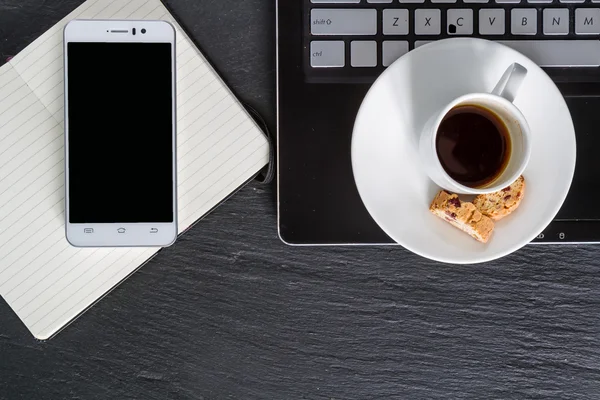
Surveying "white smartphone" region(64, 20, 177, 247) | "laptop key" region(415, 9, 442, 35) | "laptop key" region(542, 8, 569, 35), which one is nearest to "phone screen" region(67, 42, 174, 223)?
"white smartphone" region(64, 20, 177, 247)

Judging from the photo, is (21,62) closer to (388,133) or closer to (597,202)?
(388,133)

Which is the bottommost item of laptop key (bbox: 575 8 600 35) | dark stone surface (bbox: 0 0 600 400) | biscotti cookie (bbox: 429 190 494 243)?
dark stone surface (bbox: 0 0 600 400)

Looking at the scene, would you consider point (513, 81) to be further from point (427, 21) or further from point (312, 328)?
point (312, 328)

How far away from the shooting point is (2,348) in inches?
20.9

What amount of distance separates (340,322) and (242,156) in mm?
178

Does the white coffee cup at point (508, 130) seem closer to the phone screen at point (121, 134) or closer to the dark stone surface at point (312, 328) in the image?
the dark stone surface at point (312, 328)

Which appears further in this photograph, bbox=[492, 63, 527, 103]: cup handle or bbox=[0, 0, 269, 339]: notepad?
bbox=[0, 0, 269, 339]: notepad

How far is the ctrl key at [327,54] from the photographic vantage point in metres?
0.48

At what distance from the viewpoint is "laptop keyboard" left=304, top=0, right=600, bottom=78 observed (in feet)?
1.57

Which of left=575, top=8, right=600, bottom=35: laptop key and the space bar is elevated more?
left=575, top=8, right=600, bottom=35: laptop key

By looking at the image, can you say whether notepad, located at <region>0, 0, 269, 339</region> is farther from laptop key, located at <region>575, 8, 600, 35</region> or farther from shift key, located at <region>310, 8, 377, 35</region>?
laptop key, located at <region>575, 8, 600, 35</region>

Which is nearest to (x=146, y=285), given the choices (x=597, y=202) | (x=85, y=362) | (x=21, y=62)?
(x=85, y=362)

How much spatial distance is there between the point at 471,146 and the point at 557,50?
0.36ft

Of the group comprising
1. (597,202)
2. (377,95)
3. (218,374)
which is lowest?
(218,374)
